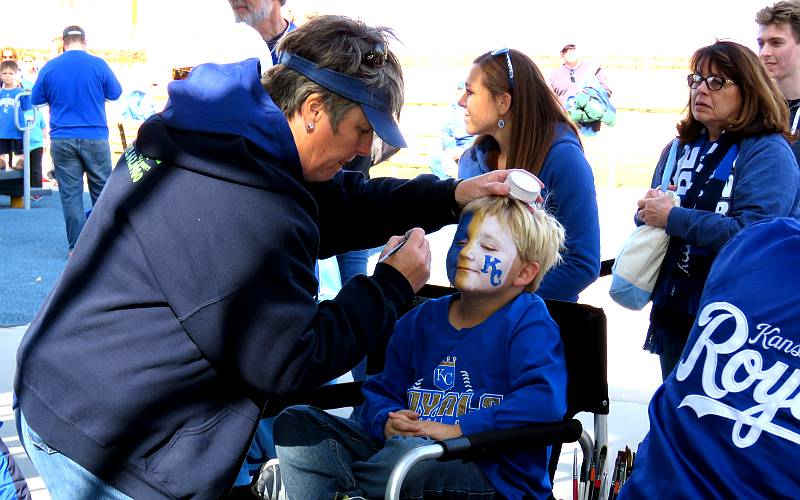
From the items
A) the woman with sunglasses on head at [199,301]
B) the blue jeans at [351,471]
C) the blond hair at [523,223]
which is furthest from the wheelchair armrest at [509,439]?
the blond hair at [523,223]

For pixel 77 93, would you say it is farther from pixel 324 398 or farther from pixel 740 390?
pixel 740 390

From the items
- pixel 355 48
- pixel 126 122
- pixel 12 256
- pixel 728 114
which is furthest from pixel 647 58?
pixel 355 48

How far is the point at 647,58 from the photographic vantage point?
15.3 meters

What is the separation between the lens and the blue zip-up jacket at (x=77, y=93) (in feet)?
27.3

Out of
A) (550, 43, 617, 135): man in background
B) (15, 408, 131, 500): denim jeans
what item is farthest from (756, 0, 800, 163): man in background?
(550, 43, 617, 135): man in background

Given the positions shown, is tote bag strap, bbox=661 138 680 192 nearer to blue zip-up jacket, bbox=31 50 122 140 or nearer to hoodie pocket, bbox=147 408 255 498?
hoodie pocket, bbox=147 408 255 498

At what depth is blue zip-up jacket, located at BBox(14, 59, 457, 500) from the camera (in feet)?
5.89

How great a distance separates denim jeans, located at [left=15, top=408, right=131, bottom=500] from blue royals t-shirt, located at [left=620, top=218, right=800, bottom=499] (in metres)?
1.04

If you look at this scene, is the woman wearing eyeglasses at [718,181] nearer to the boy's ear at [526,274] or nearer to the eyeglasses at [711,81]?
the eyeglasses at [711,81]

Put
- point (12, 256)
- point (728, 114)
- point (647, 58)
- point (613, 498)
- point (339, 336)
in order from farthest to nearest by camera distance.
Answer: point (647, 58) < point (12, 256) < point (728, 114) < point (613, 498) < point (339, 336)

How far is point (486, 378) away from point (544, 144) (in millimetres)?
881

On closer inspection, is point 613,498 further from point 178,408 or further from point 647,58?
point 647,58

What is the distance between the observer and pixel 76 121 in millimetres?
8297

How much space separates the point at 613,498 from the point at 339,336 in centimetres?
105
